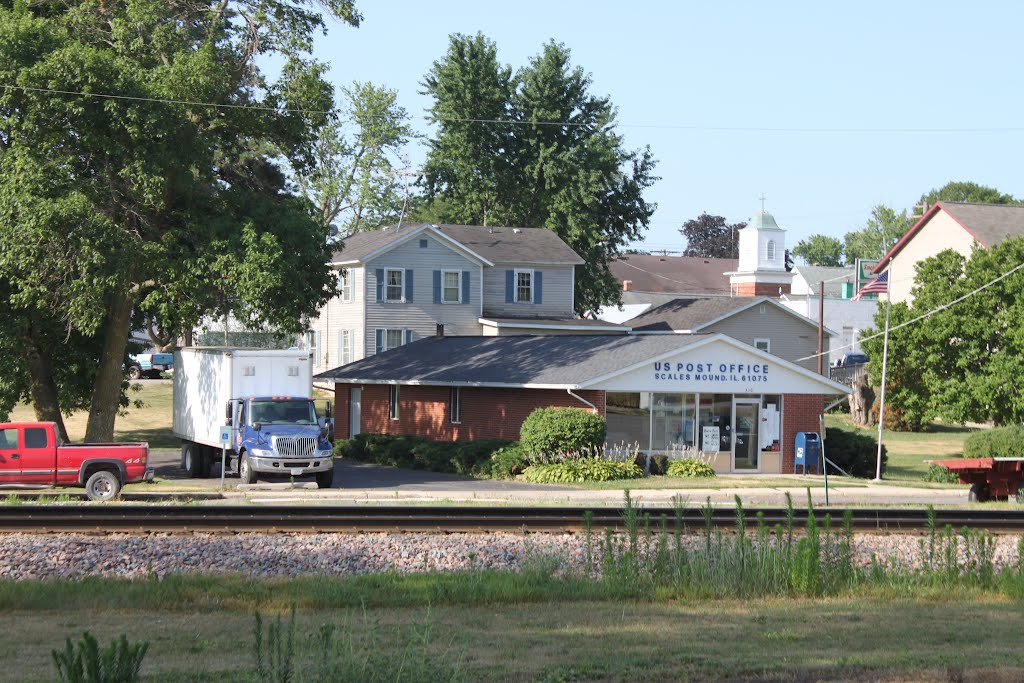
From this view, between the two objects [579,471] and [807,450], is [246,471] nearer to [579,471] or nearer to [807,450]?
[579,471]

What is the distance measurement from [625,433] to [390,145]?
2018 inches

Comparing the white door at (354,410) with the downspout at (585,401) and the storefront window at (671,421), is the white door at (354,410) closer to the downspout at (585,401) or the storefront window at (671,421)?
the downspout at (585,401)

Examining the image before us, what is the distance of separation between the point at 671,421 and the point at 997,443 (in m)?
9.55

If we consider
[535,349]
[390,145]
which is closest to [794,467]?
[535,349]

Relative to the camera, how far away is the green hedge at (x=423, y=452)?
118 feet

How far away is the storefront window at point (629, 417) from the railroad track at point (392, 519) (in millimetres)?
14730

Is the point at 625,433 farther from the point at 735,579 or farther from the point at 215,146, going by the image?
the point at 735,579

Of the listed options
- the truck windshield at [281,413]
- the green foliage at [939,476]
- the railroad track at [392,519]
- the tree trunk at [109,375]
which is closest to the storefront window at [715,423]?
the green foliage at [939,476]

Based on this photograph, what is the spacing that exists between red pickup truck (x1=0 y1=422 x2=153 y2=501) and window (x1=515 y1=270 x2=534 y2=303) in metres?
36.1

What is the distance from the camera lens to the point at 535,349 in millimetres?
41344

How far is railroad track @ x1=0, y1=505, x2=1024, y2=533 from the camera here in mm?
17609

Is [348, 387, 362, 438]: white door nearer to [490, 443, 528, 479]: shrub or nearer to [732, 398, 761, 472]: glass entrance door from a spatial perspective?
[490, 443, 528, 479]: shrub

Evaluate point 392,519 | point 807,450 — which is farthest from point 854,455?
point 392,519

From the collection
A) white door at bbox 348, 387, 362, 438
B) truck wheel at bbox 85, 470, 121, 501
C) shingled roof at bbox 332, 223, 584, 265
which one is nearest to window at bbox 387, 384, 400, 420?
white door at bbox 348, 387, 362, 438
